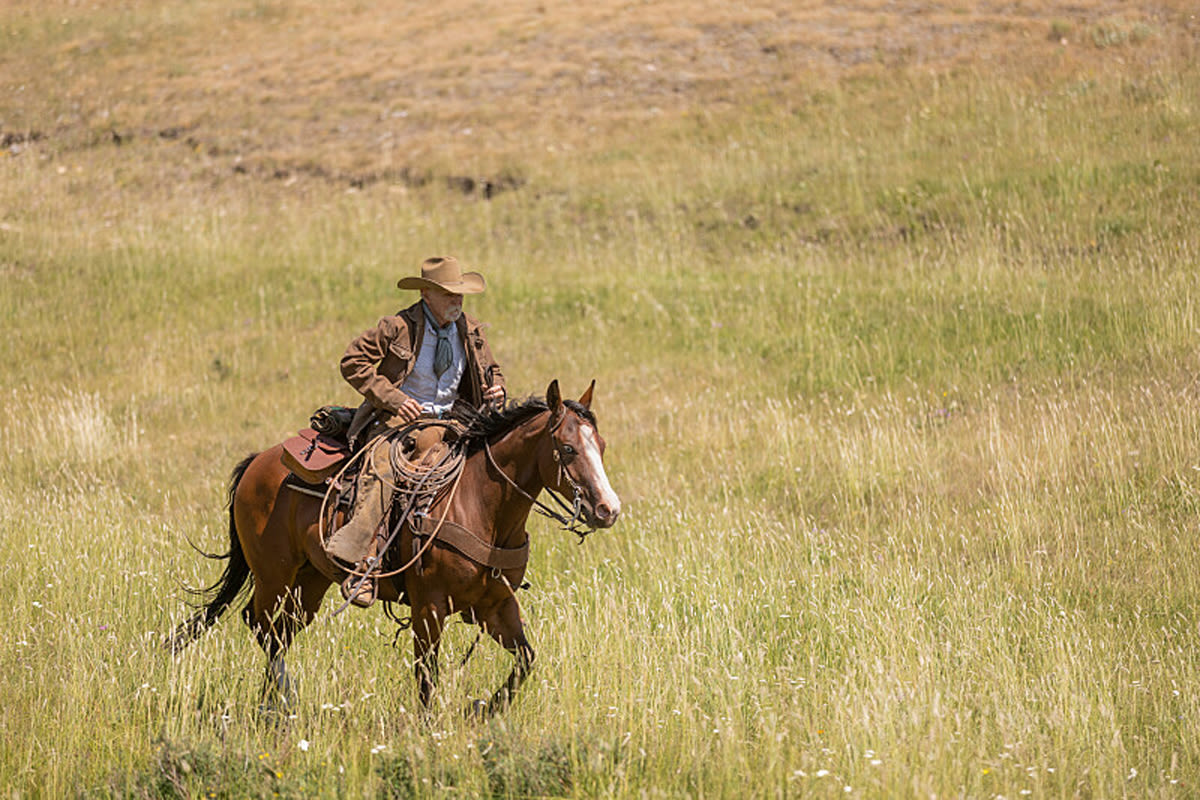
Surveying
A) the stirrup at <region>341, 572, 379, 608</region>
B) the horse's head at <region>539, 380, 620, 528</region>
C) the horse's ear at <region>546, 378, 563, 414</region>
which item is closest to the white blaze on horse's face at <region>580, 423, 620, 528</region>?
the horse's head at <region>539, 380, 620, 528</region>

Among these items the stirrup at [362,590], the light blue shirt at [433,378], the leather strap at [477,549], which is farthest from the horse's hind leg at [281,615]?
the light blue shirt at [433,378]

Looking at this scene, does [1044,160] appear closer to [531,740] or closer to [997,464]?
[997,464]

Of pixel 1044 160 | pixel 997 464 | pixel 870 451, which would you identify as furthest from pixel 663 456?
pixel 1044 160

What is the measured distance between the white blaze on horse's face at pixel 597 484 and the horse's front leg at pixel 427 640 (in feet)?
3.99

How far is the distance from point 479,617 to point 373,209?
723 inches

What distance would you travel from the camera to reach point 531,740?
19.6 feet

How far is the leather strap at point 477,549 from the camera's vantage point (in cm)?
642

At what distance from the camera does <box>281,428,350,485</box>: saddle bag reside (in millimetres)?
7086

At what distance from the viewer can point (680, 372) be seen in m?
15.4

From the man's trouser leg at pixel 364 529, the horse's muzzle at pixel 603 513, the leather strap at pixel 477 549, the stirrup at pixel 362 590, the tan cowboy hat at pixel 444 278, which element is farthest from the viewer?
the tan cowboy hat at pixel 444 278

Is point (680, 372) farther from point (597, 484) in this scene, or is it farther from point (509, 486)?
point (597, 484)

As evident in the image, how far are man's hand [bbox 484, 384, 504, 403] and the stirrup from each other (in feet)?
3.95

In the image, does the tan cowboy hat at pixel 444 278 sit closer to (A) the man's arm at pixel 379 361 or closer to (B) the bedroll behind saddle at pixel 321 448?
(A) the man's arm at pixel 379 361

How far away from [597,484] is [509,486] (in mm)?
839
